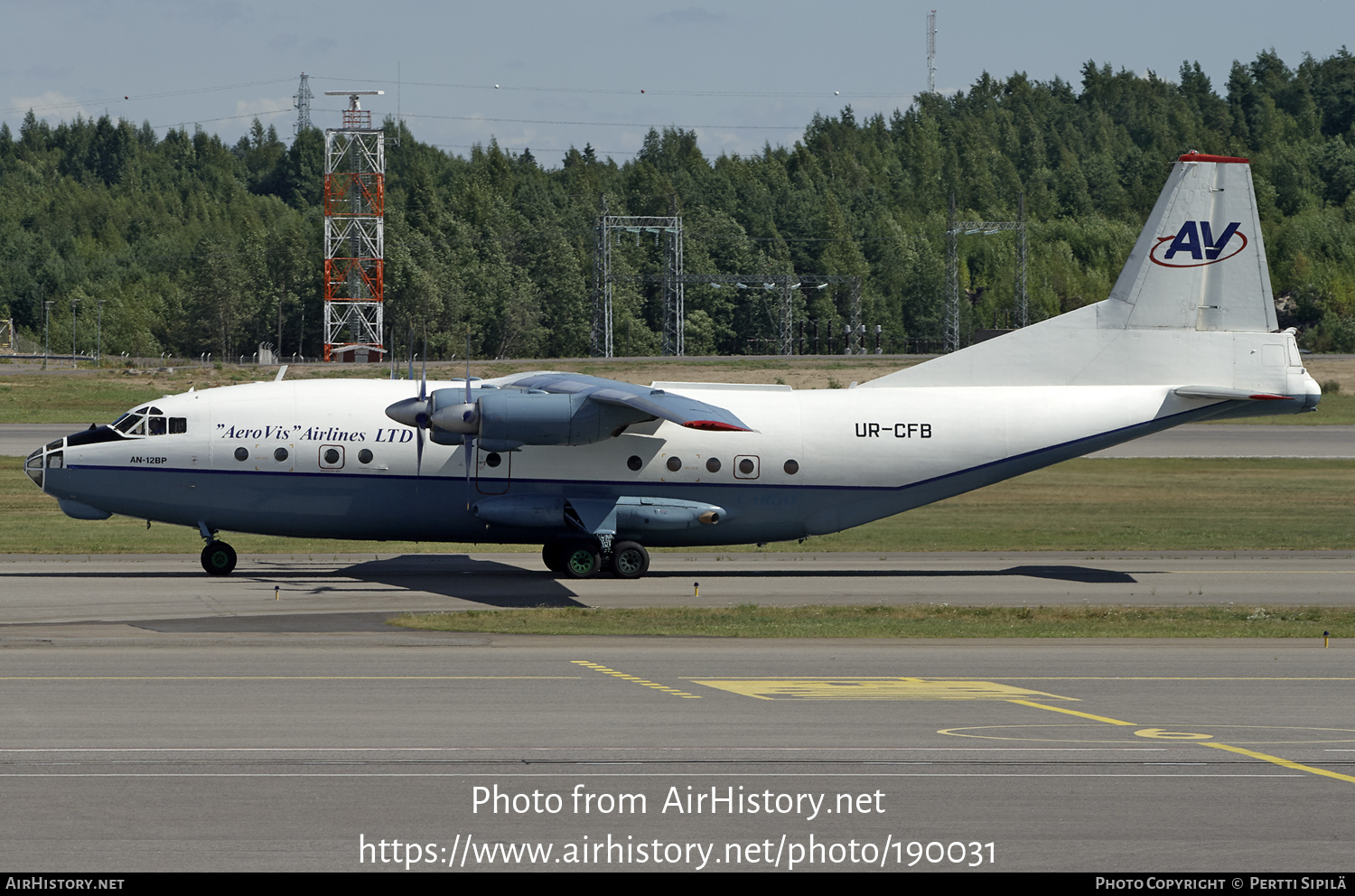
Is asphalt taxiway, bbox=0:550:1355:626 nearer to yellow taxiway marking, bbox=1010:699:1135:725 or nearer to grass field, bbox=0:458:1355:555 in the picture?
grass field, bbox=0:458:1355:555

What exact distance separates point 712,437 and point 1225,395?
38.3 feet

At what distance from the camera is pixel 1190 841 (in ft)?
35.3

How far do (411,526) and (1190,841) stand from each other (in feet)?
70.7

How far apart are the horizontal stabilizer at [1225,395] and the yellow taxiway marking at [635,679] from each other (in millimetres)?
17564

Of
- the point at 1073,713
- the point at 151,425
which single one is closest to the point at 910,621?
the point at 1073,713

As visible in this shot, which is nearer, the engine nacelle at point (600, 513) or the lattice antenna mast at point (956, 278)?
the engine nacelle at point (600, 513)

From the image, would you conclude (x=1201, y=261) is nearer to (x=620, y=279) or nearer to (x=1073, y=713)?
(x=1073, y=713)

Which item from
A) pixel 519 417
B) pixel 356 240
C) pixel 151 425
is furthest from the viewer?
pixel 356 240

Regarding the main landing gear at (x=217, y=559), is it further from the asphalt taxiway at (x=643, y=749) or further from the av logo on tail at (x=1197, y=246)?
the av logo on tail at (x=1197, y=246)

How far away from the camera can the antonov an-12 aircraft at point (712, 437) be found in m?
29.4

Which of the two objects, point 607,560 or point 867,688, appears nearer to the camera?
point 867,688

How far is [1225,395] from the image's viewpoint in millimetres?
30359

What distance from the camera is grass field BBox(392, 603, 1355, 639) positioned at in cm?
2322

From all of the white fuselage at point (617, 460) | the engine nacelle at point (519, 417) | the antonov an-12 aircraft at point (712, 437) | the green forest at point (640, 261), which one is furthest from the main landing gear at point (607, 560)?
the green forest at point (640, 261)
